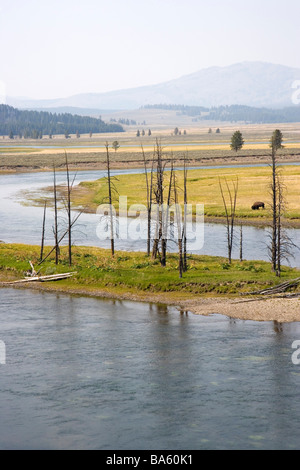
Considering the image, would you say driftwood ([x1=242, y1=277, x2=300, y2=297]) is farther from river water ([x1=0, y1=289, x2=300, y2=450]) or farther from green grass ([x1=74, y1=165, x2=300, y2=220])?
green grass ([x1=74, y1=165, x2=300, y2=220])

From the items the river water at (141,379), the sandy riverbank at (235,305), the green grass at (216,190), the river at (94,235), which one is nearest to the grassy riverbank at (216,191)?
the green grass at (216,190)

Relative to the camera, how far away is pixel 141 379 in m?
34.4

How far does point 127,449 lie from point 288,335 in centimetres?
1781

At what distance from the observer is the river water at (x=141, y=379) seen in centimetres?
2855

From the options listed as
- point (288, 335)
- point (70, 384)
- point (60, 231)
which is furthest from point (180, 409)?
point (60, 231)

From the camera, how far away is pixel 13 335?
137 ft

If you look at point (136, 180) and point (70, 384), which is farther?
point (136, 180)

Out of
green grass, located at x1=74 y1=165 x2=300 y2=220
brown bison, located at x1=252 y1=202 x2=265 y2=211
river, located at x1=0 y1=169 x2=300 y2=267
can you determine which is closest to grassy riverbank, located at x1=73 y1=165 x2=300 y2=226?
green grass, located at x1=74 y1=165 x2=300 y2=220

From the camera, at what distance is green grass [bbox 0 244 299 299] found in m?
50.9

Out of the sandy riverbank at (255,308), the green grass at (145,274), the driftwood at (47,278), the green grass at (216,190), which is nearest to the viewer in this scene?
the sandy riverbank at (255,308)

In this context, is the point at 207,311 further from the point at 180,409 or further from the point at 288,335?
the point at 180,409

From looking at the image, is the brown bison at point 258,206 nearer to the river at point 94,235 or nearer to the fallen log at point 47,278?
the river at point 94,235
